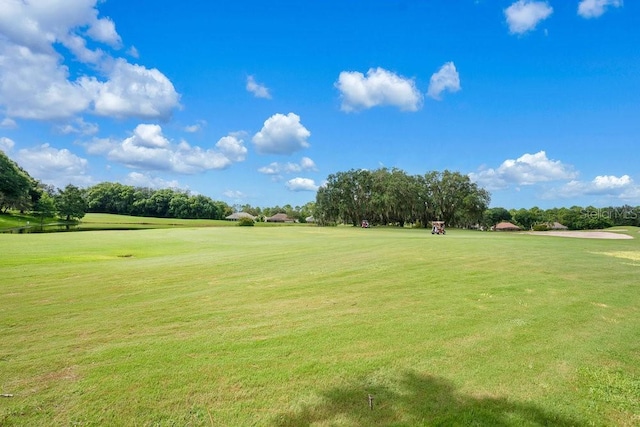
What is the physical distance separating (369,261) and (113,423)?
1193cm

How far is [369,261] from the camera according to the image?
14750 millimetres

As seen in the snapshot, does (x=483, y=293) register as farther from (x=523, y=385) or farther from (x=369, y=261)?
(x=369, y=261)

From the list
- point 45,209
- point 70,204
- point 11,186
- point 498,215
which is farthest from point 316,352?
point 498,215

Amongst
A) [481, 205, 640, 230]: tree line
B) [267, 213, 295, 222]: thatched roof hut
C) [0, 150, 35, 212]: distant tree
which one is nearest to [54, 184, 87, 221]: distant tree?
[0, 150, 35, 212]: distant tree

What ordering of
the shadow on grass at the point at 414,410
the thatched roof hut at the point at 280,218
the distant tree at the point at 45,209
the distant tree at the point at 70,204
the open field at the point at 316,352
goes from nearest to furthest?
the shadow on grass at the point at 414,410 → the open field at the point at 316,352 → the distant tree at the point at 45,209 → the distant tree at the point at 70,204 → the thatched roof hut at the point at 280,218

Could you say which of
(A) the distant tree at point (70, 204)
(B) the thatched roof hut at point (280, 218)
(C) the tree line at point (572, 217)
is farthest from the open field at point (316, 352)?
(B) the thatched roof hut at point (280, 218)

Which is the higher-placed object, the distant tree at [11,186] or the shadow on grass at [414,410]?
the distant tree at [11,186]

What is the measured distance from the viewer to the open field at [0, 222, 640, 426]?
388cm

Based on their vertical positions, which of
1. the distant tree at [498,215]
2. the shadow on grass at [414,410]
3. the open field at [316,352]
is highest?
the distant tree at [498,215]

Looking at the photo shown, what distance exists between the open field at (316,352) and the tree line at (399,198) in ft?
206

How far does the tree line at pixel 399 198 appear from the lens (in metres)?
70.8

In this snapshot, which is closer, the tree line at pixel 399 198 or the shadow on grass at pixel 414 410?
the shadow on grass at pixel 414 410

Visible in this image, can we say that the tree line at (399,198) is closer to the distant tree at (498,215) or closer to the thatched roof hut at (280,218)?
the distant tree at (498,215)

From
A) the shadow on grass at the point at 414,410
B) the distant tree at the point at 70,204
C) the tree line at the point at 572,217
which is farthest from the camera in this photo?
the tree line at the point at 572,217
